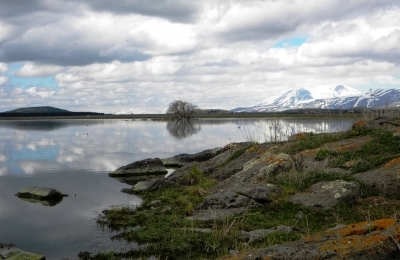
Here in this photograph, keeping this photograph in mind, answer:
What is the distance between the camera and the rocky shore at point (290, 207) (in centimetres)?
493

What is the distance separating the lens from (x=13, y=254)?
10.1 m

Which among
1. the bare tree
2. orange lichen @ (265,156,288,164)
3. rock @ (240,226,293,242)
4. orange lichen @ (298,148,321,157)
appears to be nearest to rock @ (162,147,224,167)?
orange lichen @ (265,156,288,164)

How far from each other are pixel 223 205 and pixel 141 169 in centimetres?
1435

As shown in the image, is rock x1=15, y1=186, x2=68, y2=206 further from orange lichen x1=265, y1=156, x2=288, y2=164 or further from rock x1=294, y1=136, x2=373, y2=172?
rock x1=294, y1=136, x2=373, y2=172

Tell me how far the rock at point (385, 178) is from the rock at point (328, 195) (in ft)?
1.97

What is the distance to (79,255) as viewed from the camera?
10.4 m

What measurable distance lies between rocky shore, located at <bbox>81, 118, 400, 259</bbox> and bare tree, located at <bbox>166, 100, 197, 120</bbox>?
400 ft

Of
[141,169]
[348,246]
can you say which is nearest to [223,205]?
[348,246]

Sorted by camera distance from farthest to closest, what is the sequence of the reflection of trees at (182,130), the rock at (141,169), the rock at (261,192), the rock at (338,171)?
the reflection of trees at (182,130) < the rock at (141,169) < the rock at (338,171) < the rock at (261,192)

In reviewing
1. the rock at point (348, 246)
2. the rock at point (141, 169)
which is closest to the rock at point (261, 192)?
the rock at point (348, 246)

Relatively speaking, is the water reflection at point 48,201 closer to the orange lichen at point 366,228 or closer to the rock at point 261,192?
the rock at point 261,192

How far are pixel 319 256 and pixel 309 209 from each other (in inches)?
270

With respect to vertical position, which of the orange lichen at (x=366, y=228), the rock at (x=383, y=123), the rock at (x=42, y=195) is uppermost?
the rock at (x=383, y=123)

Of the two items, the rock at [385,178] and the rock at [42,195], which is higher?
the rock at [385,178]
